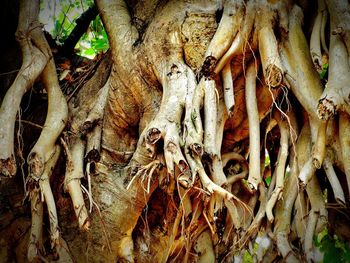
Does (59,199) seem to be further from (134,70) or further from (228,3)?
(228,3)

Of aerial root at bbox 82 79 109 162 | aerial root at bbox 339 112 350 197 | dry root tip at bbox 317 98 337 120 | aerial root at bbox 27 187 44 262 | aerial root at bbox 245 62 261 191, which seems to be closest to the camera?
dry root tip at bbox 317 98 337 120

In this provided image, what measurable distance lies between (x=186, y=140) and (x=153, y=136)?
168 millimetres

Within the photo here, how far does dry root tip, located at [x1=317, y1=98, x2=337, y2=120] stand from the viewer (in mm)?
2568

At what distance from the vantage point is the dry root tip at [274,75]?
2875 mm

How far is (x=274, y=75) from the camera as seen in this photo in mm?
2885

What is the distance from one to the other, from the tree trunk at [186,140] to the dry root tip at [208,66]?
0.03 feet

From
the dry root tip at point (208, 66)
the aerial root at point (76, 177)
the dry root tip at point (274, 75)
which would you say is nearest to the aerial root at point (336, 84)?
the dry root tip at point (274, 75)

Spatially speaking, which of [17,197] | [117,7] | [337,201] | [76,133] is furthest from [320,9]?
[17,197]

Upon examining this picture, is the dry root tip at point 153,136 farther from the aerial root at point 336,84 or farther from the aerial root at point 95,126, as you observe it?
the aerial root at point 336,84

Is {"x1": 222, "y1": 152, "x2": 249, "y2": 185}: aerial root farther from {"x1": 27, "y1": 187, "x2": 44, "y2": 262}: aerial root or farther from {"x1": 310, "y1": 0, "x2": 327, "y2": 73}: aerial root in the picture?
{"x1": 27, "y1": 187, "x2": 44, "y2": 262}: aerial root

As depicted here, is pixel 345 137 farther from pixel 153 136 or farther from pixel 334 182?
pixel 153 136

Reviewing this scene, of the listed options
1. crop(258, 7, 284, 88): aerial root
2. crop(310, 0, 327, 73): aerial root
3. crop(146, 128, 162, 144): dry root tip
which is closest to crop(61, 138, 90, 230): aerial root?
crop(146, 128, 162, 144): dry root tip

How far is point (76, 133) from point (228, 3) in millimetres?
1164

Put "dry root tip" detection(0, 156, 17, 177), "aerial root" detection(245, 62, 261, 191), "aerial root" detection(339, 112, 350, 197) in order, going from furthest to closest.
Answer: "aerial root" detection(245, 62, 261, 191)
"dry root tip" detection(0, 156, 17, 177)
"aerial root" detection(339, 112, 350, 197)
